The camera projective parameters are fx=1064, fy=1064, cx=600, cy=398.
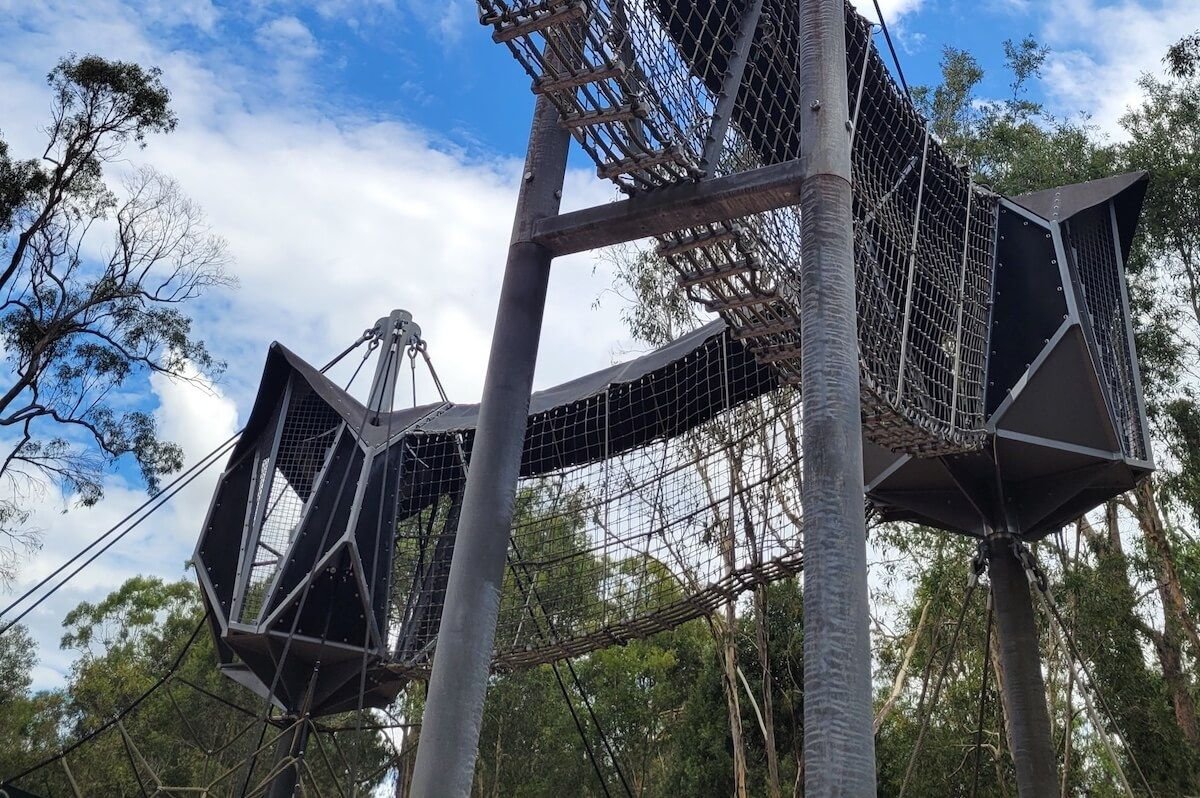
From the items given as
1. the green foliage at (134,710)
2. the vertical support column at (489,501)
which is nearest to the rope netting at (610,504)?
the vertical support column at (489,501)

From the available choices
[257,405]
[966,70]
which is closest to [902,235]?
[257,405]

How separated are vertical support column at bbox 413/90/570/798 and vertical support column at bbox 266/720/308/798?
3.97 meters

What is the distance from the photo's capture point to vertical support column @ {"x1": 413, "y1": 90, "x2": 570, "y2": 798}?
280 centimetres

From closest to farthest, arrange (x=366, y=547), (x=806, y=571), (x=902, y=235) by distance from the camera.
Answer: (x=806, y=571)
(x=902, y=235)
(x=366, y=547)

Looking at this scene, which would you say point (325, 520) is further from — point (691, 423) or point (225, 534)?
point (691, 423)

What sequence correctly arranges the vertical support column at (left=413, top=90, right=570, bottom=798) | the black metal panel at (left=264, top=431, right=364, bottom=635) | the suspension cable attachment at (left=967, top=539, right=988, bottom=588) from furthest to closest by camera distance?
the black metal panel at (left=264, top=431, right=364, bottom=635)
the suspension cable attachment at (left=967, top=539, right=988, bottom=588)
the vertical support column at (left=413, top=90, right=570, bottom=798)

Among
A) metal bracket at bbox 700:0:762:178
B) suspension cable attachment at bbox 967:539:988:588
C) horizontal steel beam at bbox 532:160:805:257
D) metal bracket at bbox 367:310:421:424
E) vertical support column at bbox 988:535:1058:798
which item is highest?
metal bracket at bbox 367:310:421:424

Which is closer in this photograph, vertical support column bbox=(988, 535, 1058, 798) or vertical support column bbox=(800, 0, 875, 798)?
vertical support column bbox=(800, 0, 875, 798)

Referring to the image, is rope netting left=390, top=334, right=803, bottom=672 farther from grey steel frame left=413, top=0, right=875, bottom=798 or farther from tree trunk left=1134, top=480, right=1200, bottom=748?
tree trunk left=1134, top=480, right=1200, bottom=748

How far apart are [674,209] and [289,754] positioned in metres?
4.74

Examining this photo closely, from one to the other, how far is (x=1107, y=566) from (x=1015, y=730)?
20.3ft

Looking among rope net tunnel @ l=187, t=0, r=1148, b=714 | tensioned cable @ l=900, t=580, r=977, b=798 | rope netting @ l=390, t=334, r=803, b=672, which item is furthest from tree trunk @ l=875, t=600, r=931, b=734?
tensioned cable @ l=900, t=580, r=977, b=798

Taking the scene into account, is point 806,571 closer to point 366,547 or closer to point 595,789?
point 366,547

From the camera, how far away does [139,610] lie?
71.4ft
